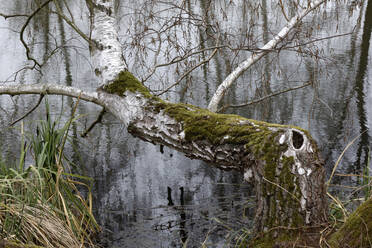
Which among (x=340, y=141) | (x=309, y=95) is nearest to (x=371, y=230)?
(x=340, y=141)

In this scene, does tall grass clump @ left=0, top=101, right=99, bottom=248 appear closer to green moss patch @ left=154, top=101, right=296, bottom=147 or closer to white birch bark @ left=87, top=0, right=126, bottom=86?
white birch bark @ left=87, top=0, right=126, bottom=86

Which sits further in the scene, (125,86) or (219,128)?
(125,86)

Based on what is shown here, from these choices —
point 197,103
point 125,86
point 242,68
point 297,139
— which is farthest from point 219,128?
point 197,103

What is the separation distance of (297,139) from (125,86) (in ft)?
4.36

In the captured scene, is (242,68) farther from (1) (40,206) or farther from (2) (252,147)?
(1) (40,206)

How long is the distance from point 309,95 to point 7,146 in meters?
4.97

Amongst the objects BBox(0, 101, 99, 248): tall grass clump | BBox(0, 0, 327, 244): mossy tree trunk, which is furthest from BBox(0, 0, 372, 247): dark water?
BBox(0, 0, 327, 244): mossy tree trunk

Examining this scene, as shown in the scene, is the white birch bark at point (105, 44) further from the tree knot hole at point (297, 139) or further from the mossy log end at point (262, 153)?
the tree knot hole at point (297, 139)

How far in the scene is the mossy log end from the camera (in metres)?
2.01

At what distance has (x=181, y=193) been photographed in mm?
4797

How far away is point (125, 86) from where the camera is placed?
2.91 m

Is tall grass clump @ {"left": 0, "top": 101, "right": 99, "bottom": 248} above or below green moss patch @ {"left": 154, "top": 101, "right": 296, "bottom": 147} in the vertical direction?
below

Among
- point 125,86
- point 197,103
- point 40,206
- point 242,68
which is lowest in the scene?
point 40,206

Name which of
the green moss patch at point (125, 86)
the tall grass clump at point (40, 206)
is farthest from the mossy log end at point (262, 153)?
the tall grass clump at point (40, 206)
